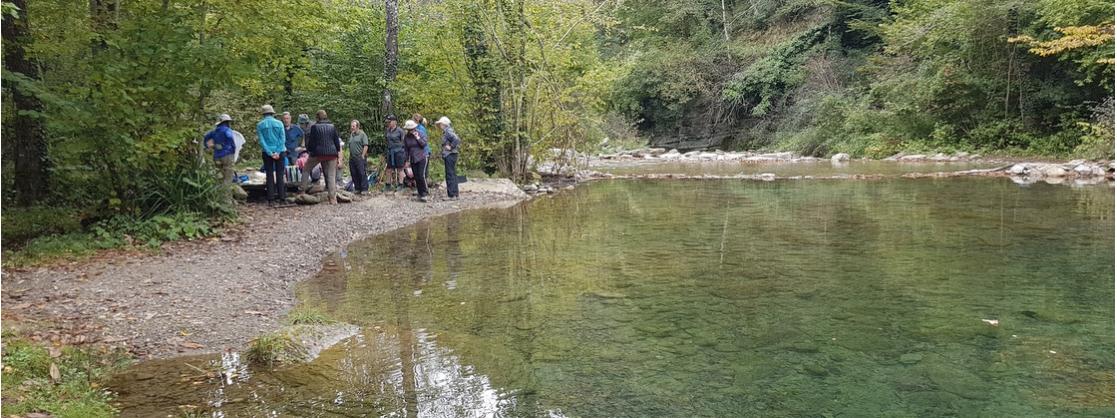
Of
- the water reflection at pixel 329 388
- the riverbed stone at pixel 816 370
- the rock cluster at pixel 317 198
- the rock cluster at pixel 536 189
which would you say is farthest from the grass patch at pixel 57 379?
the rock cluster at pixel 536 189

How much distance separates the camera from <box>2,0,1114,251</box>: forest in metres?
8.87

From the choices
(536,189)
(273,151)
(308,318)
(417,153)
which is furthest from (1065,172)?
(308,318)

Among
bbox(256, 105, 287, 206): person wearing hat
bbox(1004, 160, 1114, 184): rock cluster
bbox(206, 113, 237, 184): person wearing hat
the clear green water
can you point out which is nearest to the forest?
bbox(206, 113, 237, 184): person wearing hat

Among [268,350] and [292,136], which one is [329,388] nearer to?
[268,350]

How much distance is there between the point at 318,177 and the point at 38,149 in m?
4.89

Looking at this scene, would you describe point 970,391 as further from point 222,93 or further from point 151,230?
point 222,93

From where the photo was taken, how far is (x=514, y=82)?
54.6ft

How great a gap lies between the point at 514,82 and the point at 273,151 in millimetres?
6005

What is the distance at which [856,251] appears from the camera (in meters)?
8.25

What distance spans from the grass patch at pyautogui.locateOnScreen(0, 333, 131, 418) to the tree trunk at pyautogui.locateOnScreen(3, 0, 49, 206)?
5.80m

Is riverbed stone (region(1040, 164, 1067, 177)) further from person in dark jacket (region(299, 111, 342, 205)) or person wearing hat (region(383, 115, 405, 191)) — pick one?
person in dark jacket (region(299, 111, 342, 205))

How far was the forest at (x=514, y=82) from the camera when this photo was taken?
887 cm

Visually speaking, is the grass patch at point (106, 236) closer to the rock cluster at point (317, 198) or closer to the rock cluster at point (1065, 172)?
the rock cluster at point (317, 198)

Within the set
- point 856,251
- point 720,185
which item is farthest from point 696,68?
point 856,251
